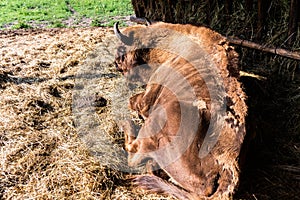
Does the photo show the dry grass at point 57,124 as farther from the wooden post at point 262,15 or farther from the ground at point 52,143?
the wooden post at point 262,15

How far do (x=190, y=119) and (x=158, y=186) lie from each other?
0.76 metres

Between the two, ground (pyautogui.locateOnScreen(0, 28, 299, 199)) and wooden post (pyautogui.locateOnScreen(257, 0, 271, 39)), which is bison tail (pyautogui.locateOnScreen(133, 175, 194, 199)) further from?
wooden post (pyautogui.locateOnScreen(257, 0, 271, 39))

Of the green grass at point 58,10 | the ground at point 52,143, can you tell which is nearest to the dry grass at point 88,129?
the ground at point 52,143

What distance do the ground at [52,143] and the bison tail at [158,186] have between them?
81 mm

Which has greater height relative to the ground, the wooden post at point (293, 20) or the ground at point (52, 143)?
the wooden post at point (293, 20)

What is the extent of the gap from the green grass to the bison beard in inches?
216

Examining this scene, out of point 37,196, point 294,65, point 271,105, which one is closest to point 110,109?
point 37,196

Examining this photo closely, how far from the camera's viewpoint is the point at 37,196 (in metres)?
3.20

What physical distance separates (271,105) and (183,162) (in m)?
1.78

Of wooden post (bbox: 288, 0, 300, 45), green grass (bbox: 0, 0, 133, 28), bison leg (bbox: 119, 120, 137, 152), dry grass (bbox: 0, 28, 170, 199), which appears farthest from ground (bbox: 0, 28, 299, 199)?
green grass (bbox: 0, 0, 133, 28)

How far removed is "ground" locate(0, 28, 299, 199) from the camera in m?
3.25

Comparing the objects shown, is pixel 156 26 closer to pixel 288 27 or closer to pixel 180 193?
pixel 288 27

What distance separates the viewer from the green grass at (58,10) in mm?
9625

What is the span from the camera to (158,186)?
320 centimetres
